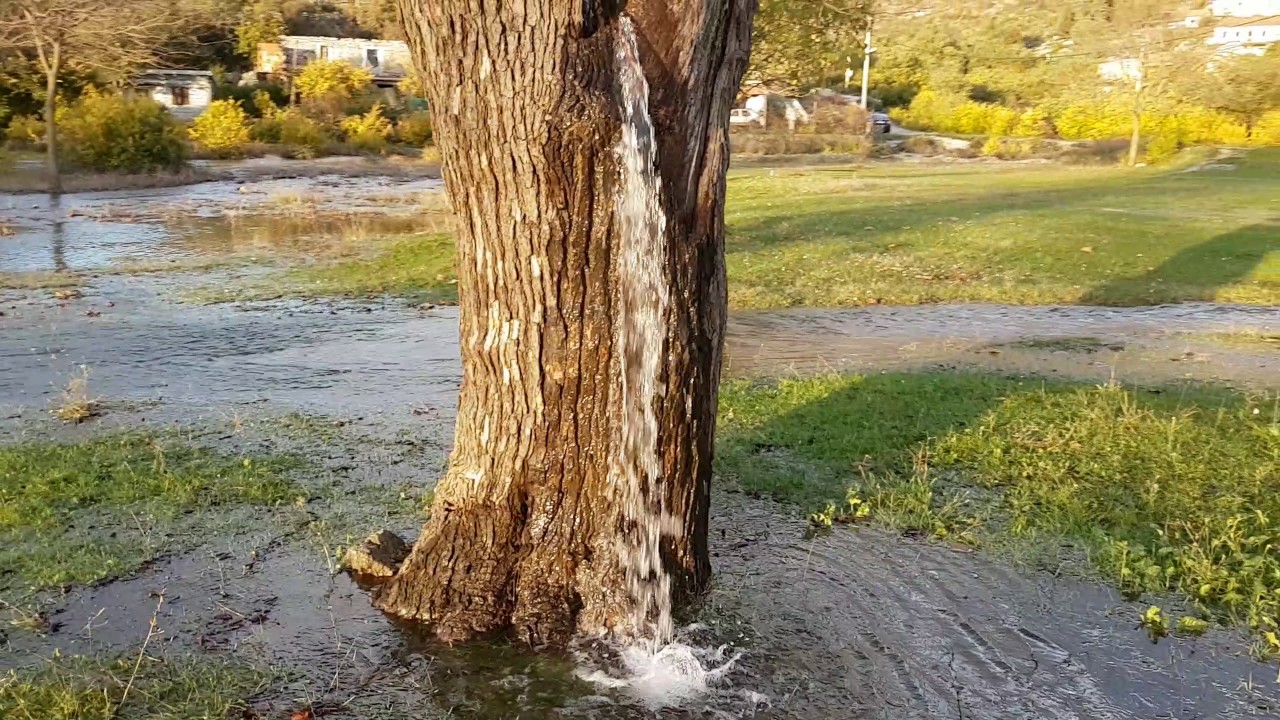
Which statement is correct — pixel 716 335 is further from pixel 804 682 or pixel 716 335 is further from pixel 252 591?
pixel 252 591

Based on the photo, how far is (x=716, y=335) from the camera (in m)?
4.26

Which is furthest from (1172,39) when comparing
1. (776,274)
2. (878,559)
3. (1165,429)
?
(878,559)

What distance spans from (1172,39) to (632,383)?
40791 mm

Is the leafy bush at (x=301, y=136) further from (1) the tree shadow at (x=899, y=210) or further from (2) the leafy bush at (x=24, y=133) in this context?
(1) the tree shadow at (x=899, y=210)

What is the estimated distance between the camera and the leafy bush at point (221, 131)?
118ft

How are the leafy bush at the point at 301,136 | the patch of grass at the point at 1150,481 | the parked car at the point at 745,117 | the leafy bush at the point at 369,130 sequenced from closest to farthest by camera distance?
1. the patch of grass at the point at 1150,481
2. the leafy bush at the point at 301,136
3. the leafy bush at the point at 369,130
4. the parked car at the point at 745,117

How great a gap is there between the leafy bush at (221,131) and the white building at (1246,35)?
3614 cm

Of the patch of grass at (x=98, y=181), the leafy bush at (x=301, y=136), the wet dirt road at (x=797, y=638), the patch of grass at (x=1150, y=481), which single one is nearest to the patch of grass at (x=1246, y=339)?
A: the patch of grass at (x=1150, y=481)

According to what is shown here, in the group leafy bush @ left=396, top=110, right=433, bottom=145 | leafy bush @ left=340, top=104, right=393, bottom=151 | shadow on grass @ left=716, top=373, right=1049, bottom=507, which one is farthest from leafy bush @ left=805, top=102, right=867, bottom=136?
shadow on grass @ left=716, top=373, right=1049, bottom=507

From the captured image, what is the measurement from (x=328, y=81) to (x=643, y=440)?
44498mm

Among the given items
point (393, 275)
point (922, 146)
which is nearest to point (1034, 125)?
point (922, 146)

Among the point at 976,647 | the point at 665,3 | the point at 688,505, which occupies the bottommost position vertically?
the point at 976,647

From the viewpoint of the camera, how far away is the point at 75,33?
26344 millimetres

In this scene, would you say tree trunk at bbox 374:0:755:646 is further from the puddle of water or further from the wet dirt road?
the puddle of water
